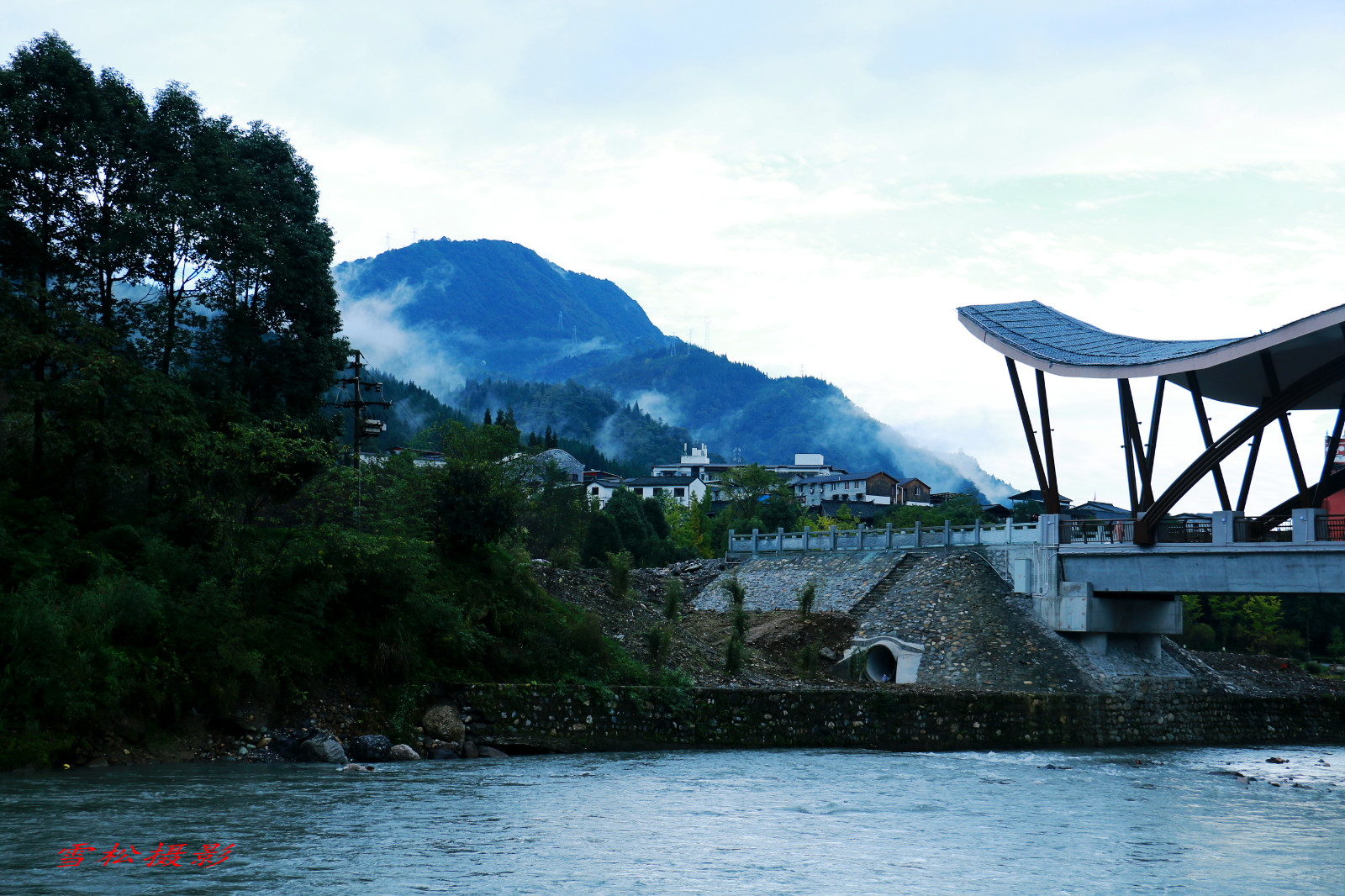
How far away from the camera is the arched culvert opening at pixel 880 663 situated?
125 feet

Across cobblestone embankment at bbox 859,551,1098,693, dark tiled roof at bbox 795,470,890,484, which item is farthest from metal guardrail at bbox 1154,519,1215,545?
dark tiled roof at bbox 795,470,890,484

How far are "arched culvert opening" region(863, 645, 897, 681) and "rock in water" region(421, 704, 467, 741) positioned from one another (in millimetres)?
18192

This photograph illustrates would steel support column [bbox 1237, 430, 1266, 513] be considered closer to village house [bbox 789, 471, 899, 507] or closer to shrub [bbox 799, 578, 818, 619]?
shrub [bbox 799, 578, 818, 619]

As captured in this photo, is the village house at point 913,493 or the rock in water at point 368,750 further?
the village house at point 913,493

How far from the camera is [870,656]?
→ 3847 centimetres

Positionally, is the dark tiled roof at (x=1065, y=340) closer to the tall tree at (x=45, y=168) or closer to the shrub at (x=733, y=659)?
the shrub at (x=733, y=659)

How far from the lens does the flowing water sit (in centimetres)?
1265

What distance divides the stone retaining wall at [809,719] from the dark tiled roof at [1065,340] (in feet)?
34.3

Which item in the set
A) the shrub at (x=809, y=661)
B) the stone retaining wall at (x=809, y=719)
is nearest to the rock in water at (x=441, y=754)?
the stone retaining wall at (x=809, y=719)

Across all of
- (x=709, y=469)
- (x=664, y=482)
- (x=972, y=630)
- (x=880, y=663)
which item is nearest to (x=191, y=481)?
(x=880, y=663)

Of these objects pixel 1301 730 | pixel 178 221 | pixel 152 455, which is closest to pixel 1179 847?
pixel 152 455

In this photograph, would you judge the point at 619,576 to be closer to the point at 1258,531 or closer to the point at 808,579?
the point at 808,579

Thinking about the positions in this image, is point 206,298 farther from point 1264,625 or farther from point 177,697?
point 1264,625

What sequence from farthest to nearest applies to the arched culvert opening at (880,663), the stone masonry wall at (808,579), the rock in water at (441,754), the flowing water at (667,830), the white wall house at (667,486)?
1. the white wall house at (667,486)
2. the stone masonry wall at (808,579)
3. the arched culvert opening at (880,663)
4. the rock in water at (441,754)
5. the flowing water at (667,830)
